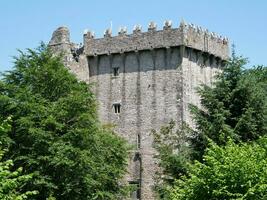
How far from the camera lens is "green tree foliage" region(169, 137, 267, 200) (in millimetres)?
30125

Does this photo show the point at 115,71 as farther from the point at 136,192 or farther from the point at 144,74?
the point at 136,192

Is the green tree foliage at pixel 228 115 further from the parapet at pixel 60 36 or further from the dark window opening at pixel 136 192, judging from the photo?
the parapet at pixel 60 36

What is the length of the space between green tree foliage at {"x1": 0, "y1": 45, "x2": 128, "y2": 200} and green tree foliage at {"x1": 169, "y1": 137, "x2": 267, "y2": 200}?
8.82m

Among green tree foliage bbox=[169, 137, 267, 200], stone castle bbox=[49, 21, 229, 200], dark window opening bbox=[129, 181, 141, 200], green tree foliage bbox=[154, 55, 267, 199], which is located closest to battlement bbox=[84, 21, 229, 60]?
stone castle bbox=[49, 21, 229, 200]

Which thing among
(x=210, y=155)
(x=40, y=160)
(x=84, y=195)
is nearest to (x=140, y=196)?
(x=84, y=195)

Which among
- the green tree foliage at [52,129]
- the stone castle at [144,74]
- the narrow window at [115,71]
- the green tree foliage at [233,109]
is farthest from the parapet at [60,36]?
the green tree foliage at [233,109]

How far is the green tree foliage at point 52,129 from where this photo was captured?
129ft

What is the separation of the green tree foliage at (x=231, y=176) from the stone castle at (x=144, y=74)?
19.6m

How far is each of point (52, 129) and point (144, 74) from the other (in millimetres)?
15227

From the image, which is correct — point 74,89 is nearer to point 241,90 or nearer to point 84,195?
point 84,195

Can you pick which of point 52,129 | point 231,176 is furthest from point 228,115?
point 52,129

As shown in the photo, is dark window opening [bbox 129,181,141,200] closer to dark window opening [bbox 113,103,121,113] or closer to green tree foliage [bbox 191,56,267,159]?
dark window opening [bbox 113,103,121,113]

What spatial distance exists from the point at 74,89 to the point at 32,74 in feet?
8.58

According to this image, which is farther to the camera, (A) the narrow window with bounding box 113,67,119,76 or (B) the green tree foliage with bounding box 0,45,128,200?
(A) the narrow window with bounding box 113,67,119,76
